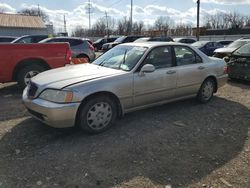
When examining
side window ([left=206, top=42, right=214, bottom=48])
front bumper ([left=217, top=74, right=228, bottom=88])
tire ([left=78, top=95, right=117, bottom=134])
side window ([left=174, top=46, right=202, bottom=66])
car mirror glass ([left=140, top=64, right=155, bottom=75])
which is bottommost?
tire ([left=78, top=95, right=117, bottom=134])

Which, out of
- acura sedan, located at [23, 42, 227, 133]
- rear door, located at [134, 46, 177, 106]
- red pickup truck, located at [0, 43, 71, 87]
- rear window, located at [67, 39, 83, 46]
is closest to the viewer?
acura sedan, located at [23, 42, 227, 133]

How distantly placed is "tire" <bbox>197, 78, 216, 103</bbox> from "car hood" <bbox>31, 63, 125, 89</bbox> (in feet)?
7.95

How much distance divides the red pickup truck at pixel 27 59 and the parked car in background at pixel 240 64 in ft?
18.0

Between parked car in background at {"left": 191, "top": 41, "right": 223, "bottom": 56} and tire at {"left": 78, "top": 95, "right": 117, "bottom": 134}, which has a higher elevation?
parked car in background at {"left": 191, "top": 41, "right": 223, "bottom": 56}

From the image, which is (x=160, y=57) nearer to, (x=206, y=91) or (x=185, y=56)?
(x=185, y=56)

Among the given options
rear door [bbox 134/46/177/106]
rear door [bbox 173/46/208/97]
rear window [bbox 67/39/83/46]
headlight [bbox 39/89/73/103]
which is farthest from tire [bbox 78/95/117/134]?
rear window [bbox 67/39/83/46]

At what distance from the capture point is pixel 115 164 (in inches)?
147

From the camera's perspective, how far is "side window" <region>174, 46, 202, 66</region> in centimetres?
584

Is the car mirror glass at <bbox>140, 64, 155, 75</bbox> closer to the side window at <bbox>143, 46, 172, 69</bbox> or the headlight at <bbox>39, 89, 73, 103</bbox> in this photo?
the side window at <bbox>143, 46, 172, 69</bbox>

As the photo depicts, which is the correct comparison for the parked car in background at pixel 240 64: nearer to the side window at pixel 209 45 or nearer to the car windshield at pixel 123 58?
the car windshield at pixel 123 58

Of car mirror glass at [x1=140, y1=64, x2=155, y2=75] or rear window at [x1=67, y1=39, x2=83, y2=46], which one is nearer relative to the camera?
car mirror glass at [x1=140, y1=64, x2=155, y2=75]

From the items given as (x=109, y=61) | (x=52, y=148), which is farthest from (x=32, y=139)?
(x=109, y=61)

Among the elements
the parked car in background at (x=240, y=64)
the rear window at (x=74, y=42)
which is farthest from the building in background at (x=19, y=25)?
the parked car in background at (x=240, y=64)

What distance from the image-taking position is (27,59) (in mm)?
7602
